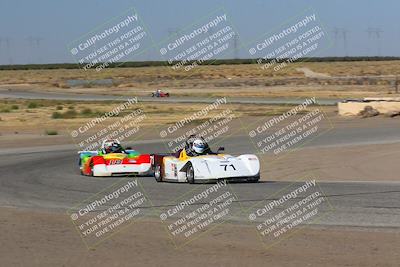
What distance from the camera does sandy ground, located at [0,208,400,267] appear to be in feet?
34.0

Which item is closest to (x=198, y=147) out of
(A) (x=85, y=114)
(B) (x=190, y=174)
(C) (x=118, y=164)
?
(B) (x=190, y=174)

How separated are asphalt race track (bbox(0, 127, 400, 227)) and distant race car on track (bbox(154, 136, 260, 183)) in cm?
38

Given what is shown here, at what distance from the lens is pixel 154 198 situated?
17.1m

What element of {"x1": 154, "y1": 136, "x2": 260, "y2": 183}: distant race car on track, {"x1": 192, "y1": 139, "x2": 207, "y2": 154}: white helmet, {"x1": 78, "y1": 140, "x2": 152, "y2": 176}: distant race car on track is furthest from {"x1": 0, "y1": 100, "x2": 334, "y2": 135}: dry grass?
{"x1": 192, "y1": 139, "x2": 207, "y2": 154}: white helmet

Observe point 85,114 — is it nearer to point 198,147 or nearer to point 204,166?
point 198,147

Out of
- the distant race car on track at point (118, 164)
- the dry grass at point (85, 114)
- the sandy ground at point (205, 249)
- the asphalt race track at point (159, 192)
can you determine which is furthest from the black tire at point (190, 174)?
the dry grass at point (85, 114)

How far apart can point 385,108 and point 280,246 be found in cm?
3692

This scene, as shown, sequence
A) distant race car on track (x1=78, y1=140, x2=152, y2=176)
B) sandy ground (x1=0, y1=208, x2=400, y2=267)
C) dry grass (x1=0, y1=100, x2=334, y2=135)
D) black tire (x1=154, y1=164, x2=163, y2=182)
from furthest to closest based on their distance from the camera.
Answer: dry grass (x1=0, y1=100, x2=334, y2=135) → distant race car on track (x1=78, y1=140, x2=152, y2=176) → black tire (x1=154, y1=164, x2=163, y2=182) → sandy ground (x1=0, y1=208, x2=400, y2=267)

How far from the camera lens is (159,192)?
60.2ft

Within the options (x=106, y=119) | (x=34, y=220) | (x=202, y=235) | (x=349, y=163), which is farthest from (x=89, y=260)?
(x=106, y=119)

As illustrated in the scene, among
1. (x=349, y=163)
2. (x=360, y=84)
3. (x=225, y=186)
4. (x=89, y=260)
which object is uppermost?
(x=89, y=260)

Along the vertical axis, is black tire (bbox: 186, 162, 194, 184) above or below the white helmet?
below

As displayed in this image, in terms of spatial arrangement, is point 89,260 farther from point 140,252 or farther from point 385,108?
point 385,108

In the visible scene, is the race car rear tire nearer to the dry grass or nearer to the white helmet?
the white helmet
